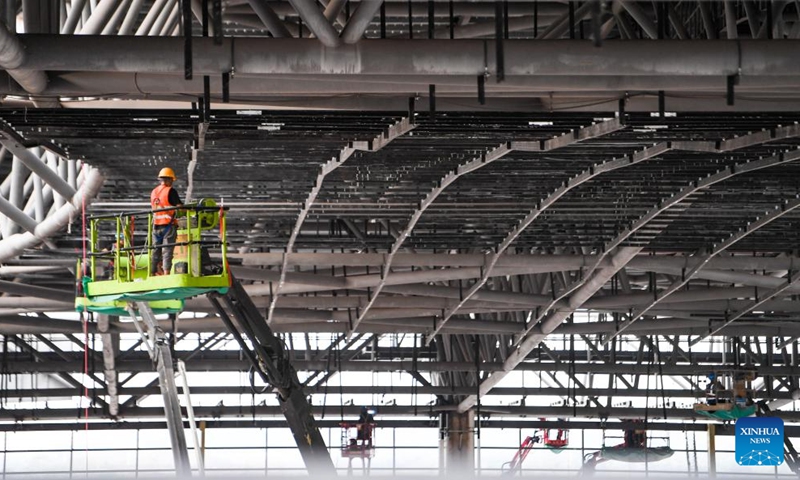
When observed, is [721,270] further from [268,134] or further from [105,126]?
[105,126]

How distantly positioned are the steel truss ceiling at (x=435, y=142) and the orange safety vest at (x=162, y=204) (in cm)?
174

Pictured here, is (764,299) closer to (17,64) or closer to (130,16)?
(130,16)

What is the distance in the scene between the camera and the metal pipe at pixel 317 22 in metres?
17.8

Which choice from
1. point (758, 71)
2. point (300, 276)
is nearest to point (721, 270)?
point (300, 276)

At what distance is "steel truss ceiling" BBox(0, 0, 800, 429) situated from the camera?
66.7 feet

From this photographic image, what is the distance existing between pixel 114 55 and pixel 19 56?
144cm

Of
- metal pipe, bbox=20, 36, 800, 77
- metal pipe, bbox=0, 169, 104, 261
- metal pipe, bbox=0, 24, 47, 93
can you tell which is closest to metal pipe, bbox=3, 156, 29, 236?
metal pipe, bbox=0, 169, 104, 261

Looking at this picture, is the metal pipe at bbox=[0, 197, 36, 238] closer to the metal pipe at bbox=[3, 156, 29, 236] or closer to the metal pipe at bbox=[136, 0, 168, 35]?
the metal pipe at bbox=[3, 156, 29, 236]

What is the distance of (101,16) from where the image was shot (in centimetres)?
2052

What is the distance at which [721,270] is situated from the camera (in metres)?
41.9

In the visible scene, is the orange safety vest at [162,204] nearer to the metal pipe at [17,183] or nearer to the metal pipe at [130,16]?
the metal pipe at [130,16]

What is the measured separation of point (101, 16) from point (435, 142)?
9.65m

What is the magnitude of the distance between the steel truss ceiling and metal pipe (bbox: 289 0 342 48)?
65 millimetres

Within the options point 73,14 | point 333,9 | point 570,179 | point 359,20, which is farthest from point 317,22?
point 570,179
